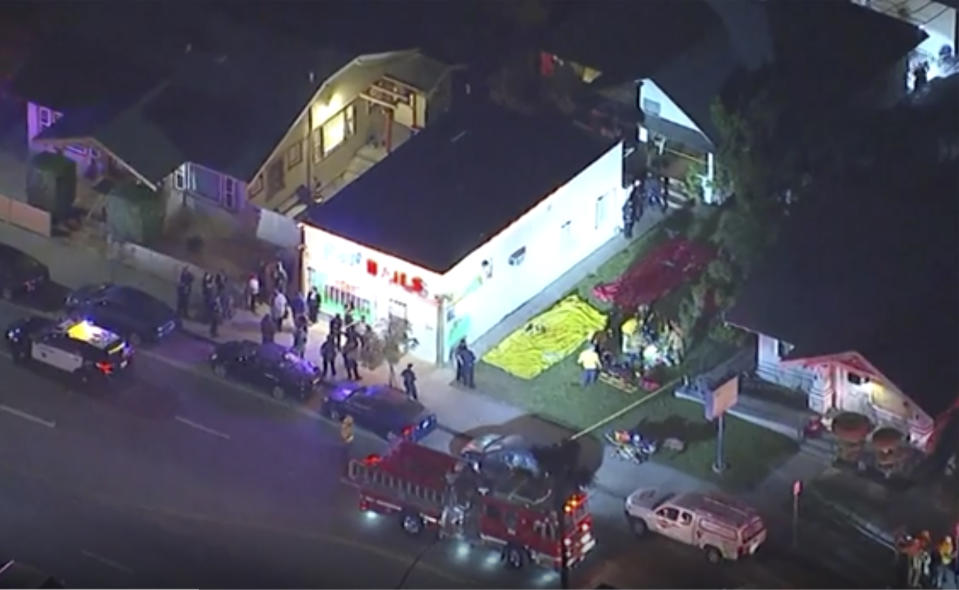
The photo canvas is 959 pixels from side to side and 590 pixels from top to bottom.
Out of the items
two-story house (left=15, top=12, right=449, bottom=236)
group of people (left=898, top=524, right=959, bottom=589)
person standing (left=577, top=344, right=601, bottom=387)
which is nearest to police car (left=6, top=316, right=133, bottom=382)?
two-story house (left=15, top=12, right=449, bottom=236)

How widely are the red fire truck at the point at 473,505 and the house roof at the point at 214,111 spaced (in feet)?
39.9

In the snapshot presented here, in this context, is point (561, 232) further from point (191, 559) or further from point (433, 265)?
point (191, 559)

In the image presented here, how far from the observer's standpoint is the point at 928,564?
188 ft

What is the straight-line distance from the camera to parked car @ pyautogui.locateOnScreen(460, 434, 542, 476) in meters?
59.0

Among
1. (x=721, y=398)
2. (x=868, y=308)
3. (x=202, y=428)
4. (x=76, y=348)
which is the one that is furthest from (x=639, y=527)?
(x=76, y=348)

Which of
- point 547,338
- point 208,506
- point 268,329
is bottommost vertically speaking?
point 208,506

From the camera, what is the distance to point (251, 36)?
7294cm

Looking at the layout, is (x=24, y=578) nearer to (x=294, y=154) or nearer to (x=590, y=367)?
(x=590, y=367)

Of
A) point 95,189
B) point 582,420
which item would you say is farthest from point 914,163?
point 95,189

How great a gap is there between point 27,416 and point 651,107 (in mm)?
18866

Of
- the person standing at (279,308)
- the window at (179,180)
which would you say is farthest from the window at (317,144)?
the person standing at (279,308)

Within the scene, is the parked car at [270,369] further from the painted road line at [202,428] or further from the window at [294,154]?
the window at [294,154]

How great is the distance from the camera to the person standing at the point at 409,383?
62906mm

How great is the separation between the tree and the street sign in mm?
7809
